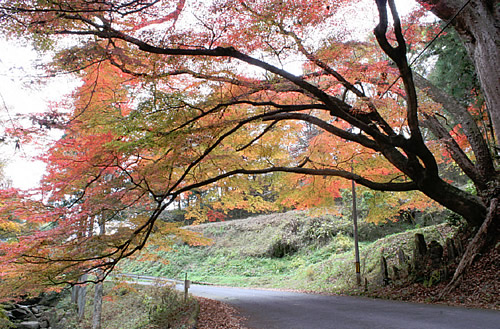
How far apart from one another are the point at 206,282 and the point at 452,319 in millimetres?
16903

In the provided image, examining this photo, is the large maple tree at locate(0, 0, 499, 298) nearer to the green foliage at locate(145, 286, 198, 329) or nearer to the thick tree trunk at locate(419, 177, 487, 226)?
the thick tree trunk at locate(419, 177, 487, 226)

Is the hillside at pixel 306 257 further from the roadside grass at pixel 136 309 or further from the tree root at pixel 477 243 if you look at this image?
the roadside grass at pixel 136 309

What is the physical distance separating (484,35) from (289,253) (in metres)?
15.4

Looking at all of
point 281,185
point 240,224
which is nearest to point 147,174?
point 281,185

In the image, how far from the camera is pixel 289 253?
19.8m

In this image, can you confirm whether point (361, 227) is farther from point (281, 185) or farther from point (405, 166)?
point (405, 166)

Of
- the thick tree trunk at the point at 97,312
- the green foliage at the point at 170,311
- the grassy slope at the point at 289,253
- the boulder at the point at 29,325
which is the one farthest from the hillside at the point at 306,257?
the boulder at the point at 29,325

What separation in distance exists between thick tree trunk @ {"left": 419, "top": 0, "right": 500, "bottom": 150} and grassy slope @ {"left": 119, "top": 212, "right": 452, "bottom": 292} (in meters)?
5.65

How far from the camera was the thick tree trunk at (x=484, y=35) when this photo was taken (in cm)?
763

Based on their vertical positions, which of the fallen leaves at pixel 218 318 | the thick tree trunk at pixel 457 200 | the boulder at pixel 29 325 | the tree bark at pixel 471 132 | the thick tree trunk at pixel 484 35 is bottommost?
the boulder at pixel 29 325

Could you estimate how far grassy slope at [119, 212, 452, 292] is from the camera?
1275 centimetres

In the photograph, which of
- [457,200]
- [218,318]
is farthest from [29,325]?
[457,200]

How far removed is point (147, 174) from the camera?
6602mm

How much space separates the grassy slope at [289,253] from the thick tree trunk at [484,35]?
5651 mm
